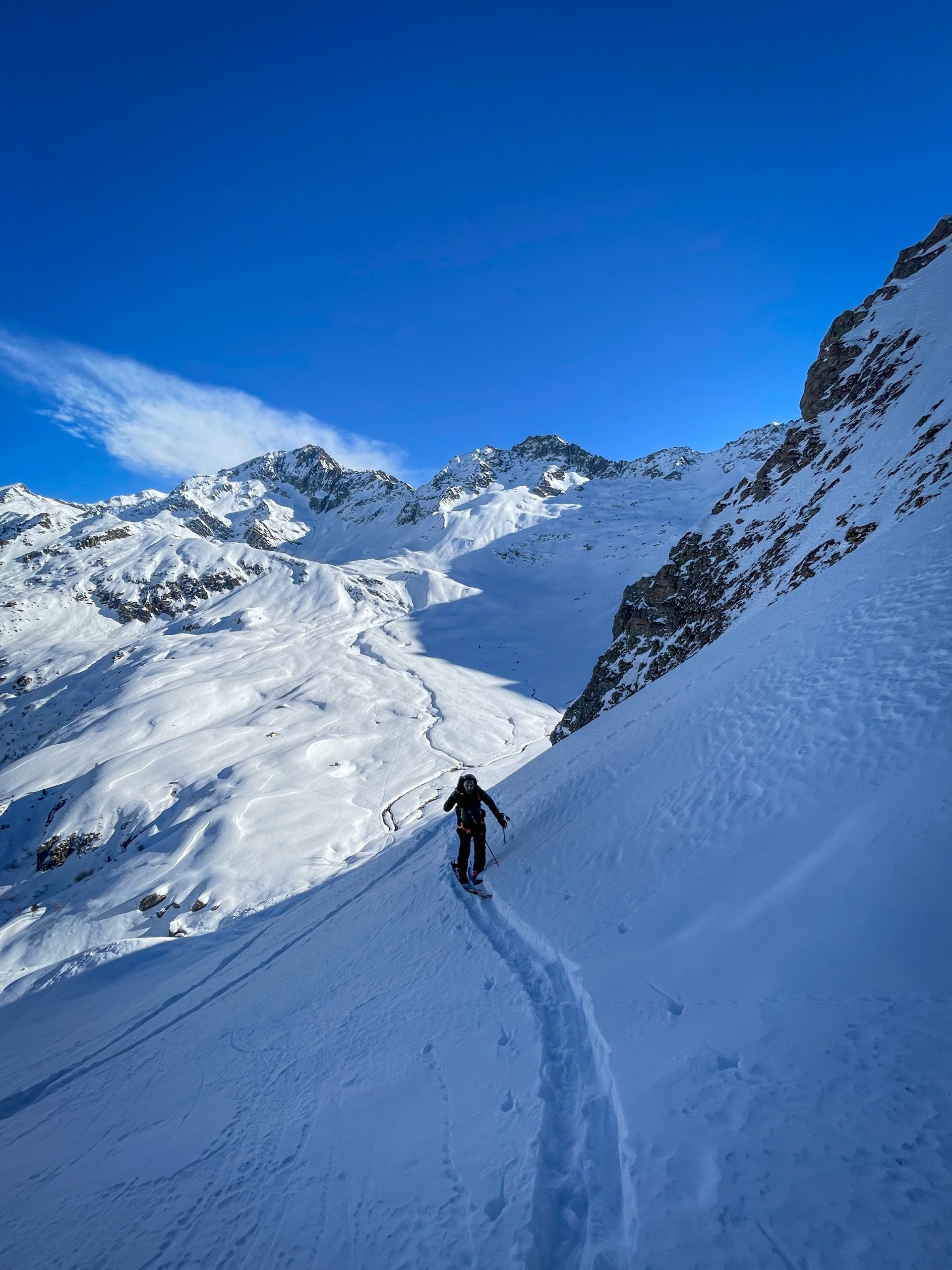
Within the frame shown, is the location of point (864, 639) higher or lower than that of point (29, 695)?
lower

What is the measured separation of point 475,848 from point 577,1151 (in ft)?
17.7

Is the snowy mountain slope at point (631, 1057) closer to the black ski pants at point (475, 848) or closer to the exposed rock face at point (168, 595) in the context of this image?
the black ski pants at point (475, 848)

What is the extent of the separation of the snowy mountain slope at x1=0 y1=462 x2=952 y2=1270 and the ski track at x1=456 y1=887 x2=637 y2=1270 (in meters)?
0.02

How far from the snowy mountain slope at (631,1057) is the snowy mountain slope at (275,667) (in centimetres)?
1346

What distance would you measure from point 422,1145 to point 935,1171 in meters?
2.81

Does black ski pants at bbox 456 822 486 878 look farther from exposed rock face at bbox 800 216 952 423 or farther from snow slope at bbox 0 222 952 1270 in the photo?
exposed rock face at bbox 800 216 952 423

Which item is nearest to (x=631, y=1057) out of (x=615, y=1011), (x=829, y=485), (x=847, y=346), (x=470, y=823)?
(x=615, y=1011)

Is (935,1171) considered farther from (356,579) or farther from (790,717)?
(356,579)

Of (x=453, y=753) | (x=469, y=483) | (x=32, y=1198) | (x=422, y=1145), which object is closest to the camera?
(x=422, y=1145)

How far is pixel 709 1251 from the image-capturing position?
7.06 feet

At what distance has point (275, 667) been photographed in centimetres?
5722

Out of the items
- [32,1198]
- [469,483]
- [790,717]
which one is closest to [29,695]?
[32,1198]

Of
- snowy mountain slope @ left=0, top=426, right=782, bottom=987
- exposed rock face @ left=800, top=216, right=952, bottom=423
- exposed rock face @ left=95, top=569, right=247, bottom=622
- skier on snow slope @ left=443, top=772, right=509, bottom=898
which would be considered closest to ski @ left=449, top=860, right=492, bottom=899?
skier on snow slope @ left=443, top=772, right=509, bottom=898

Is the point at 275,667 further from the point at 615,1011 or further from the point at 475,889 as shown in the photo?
the point at 615,1011
